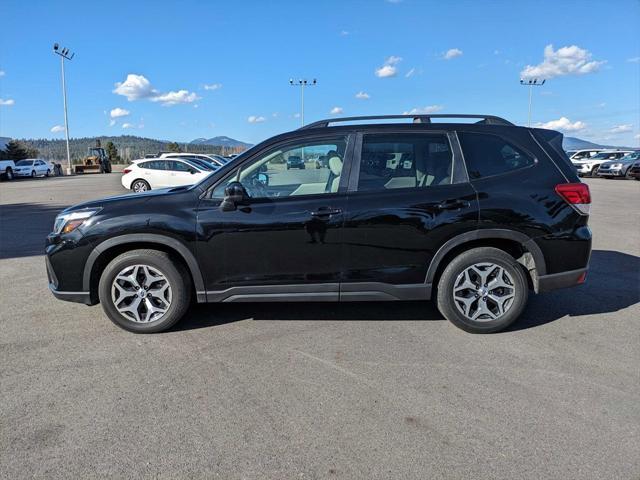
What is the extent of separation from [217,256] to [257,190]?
2.26 ft

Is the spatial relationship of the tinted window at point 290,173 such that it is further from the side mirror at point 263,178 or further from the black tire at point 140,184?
the black tire at point 140,184

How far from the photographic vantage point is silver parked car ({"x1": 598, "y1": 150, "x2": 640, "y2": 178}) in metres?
29.3

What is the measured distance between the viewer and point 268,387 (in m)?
3.23

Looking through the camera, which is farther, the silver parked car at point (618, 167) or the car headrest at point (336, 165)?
the silver parked car at point (618, 167)

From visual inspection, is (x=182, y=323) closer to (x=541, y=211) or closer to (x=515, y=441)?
(x=515, y=441)

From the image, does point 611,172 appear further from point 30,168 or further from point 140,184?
point 30,168

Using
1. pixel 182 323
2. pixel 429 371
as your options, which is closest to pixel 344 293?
pixel 429 371

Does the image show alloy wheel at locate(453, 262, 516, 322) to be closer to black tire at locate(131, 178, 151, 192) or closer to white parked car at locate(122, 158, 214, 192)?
white parked car at locate(122, 158, 214, 192)

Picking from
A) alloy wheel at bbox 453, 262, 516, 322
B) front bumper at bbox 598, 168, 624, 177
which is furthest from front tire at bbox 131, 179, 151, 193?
front bumper at bbox 598, 168, 624, 177

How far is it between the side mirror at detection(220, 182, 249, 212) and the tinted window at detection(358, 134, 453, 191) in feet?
3.43

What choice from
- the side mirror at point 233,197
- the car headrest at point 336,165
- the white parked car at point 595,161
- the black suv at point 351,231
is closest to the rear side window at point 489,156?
the black suv at point 351,231

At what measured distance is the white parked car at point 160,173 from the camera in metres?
18.7

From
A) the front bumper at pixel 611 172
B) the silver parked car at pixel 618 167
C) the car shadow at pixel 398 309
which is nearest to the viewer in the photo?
the car shadow at pixel 398 309

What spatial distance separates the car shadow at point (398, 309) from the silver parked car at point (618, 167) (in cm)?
2914
